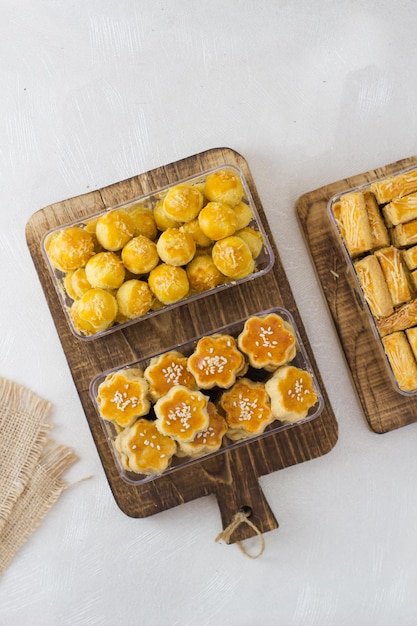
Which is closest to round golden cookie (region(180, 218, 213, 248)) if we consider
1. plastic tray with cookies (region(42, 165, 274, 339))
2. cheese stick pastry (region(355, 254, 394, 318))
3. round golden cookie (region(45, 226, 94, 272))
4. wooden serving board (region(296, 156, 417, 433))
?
plastic tray with cookies (region(42, 165, 274, 339))

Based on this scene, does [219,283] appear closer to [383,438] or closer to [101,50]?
[383,438]

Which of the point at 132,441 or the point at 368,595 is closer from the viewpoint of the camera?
the point at 132,441

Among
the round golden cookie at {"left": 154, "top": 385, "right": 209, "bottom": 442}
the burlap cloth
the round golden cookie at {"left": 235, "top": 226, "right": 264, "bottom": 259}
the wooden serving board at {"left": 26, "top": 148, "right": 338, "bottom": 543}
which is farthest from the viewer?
the burlap cloth

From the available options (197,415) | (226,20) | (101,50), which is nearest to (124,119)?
(101,50)

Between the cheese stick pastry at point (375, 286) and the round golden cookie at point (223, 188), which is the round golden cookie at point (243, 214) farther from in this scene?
the cheese stick pastry at point (375, 286)

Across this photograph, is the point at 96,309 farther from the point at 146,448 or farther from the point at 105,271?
the point at 146,448

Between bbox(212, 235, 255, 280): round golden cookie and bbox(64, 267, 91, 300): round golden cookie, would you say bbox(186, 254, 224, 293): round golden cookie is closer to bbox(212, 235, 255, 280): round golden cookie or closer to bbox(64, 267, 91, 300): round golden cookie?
bbox(212, 235, 255, 280): round golden cookie

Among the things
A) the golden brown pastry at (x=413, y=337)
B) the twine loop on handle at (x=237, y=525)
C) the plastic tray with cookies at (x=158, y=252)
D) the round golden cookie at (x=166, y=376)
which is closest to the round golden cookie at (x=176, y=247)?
the plastic tray with cookies at (x=158, y=252)
